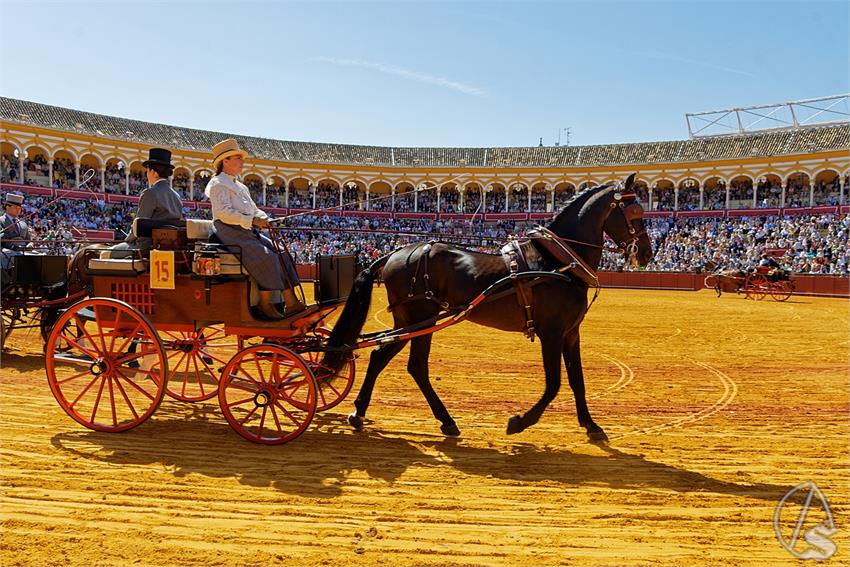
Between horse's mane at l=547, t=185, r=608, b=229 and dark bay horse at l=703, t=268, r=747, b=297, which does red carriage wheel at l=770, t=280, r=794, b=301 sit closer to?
dark bay horse at l=703, t=268, r=747, b=297

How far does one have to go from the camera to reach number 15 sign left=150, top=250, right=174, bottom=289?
5.20 m

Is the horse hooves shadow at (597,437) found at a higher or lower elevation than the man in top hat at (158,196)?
lower

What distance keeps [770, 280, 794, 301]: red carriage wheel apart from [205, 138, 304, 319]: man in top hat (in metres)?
23.1

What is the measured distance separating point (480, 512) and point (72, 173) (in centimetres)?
4480

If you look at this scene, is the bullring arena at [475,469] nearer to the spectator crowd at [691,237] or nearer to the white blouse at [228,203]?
the white blouse at [228,203]

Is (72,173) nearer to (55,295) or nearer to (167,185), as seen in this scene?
(55,295)

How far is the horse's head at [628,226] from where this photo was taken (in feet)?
17.7

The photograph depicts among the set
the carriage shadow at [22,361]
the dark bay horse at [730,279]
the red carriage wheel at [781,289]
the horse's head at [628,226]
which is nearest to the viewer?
the horse's head at [628,226]

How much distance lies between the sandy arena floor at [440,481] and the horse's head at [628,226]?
1651 millimetres

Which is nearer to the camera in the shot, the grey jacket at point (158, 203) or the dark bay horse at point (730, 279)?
the grey jacket at point (158, 203)

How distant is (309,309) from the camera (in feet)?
18.0

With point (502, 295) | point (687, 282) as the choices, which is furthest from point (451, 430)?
point (687, 282)

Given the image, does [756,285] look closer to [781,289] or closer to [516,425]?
[781,289]

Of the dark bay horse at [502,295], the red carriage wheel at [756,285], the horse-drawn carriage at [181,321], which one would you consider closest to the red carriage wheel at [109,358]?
Result: the horse-drawn carriage at [181,321]
